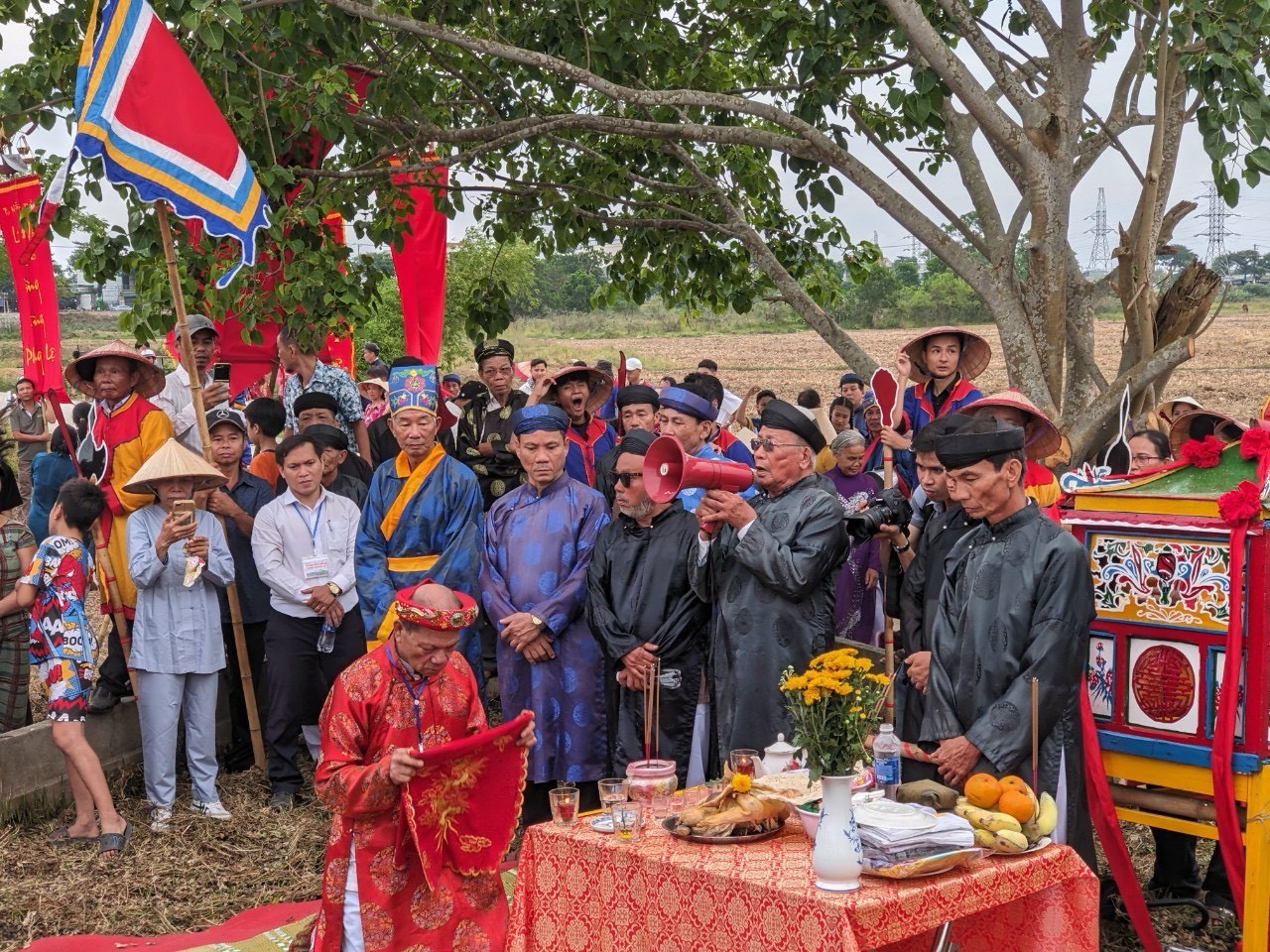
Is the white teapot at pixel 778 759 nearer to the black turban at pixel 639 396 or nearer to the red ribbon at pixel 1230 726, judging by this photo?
the red ribbon at pixel 1230 726

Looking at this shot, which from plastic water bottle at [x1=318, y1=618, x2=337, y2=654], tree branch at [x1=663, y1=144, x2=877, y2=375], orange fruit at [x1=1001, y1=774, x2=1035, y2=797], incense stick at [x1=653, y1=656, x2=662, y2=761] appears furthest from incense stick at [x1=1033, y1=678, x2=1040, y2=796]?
tree branch at [x1=663, y1=144, x2=877, y2=375]

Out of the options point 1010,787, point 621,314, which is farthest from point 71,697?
point 621,314

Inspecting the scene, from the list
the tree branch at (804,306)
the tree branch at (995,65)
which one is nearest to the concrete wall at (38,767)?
the tree branch at (804,306)

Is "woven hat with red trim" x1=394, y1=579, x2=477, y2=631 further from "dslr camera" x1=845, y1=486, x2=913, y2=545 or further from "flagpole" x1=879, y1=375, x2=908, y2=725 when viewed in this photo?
"flagpole" x1=879, y1=375, x2=908, y2=725

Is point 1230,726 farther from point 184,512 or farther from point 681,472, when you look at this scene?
point 184,512

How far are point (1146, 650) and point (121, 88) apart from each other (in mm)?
5107

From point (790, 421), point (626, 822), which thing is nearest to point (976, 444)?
point (790, 421)

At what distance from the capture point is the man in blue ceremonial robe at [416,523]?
246 inches

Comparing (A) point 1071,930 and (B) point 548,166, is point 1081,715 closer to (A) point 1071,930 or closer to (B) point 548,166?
(A) point 1071,930

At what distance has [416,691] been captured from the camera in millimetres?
4246

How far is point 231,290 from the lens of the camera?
768 cm

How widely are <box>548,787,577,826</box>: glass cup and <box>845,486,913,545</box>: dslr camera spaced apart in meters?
1.60

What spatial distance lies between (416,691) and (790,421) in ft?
5.26

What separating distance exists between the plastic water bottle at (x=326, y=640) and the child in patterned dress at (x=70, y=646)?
1.05m
